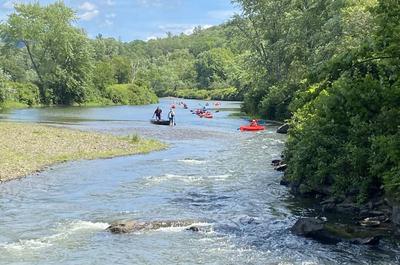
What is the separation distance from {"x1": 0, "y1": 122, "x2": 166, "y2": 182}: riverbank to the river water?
4.62 feet

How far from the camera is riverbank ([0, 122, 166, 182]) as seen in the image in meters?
31.5

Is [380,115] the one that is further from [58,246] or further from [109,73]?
[109,73]

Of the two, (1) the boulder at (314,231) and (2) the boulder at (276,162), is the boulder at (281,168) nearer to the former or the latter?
(2) the boulder at (276,162)

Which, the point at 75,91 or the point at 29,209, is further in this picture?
the point at 75,91

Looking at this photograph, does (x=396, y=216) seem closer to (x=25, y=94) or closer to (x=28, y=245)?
(x=28, y=245)

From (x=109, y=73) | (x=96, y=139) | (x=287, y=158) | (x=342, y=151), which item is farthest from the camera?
(x=109, y=73)

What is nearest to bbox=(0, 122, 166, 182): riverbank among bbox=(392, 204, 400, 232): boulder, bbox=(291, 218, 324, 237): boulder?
bbox=(291, 218, 324, 237): boulder

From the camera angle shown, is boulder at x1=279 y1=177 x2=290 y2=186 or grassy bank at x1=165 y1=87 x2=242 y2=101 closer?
boulder at x1=279 y1=177 x2=290 y2=186

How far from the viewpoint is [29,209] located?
72.0ft

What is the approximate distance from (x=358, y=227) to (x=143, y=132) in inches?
1473

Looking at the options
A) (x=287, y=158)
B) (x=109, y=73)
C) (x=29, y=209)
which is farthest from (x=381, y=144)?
(x=109, y=73)

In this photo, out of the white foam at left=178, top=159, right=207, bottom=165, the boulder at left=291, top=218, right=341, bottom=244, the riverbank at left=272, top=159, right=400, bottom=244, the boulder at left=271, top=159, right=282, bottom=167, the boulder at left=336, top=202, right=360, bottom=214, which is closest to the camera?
the boulder at left=291, top=218, right=341, bottom=244

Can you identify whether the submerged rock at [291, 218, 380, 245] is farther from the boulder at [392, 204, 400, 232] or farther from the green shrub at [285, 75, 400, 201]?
the green shrub at [285, 75, 400, 201]

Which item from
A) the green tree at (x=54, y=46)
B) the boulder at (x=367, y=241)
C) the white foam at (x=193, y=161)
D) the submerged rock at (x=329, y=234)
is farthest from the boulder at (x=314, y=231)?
the green tree at (x=54, y=46)
